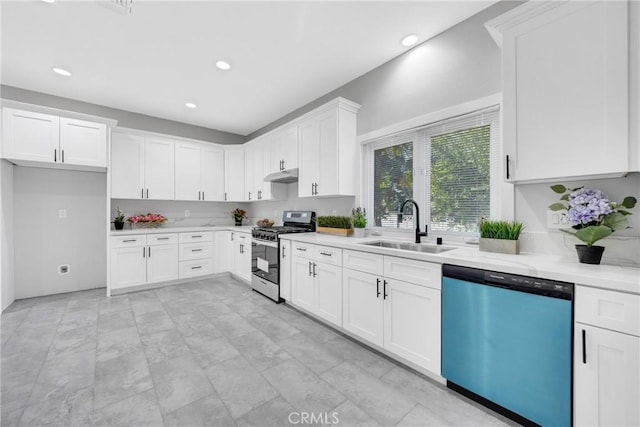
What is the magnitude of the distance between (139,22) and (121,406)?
2.98 meters

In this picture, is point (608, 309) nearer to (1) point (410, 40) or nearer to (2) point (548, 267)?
(2) point (548, 267)

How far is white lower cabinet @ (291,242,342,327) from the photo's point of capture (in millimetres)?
2510

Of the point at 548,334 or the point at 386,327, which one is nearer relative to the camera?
the point at 548,334


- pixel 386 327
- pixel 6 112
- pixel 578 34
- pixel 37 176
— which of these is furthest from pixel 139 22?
pixel 386 327

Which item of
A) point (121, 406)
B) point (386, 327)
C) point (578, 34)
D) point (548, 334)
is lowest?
point (121, 406)

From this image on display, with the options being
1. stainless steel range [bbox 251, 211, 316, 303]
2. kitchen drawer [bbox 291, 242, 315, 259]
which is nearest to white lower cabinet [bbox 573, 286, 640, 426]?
kitchen drawer [bbox 291, 242, 315, 259]

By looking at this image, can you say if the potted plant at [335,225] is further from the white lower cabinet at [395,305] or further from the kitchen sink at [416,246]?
the white lower cabinet at [395,305]

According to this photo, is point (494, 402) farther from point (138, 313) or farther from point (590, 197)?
point (138, 313)

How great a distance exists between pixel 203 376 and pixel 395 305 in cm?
153

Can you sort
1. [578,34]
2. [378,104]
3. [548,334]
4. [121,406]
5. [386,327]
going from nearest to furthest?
[548,334] → [578,34] → [121,406] → [386,327] → [378,104]

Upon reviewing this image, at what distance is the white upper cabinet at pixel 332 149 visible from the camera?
308 centimetres

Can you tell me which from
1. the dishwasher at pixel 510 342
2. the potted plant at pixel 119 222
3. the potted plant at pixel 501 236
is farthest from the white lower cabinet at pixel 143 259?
the potted plant at pixel 501 236

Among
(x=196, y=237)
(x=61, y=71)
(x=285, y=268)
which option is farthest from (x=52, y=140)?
(x=285, y=268)

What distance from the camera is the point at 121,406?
1.61m
